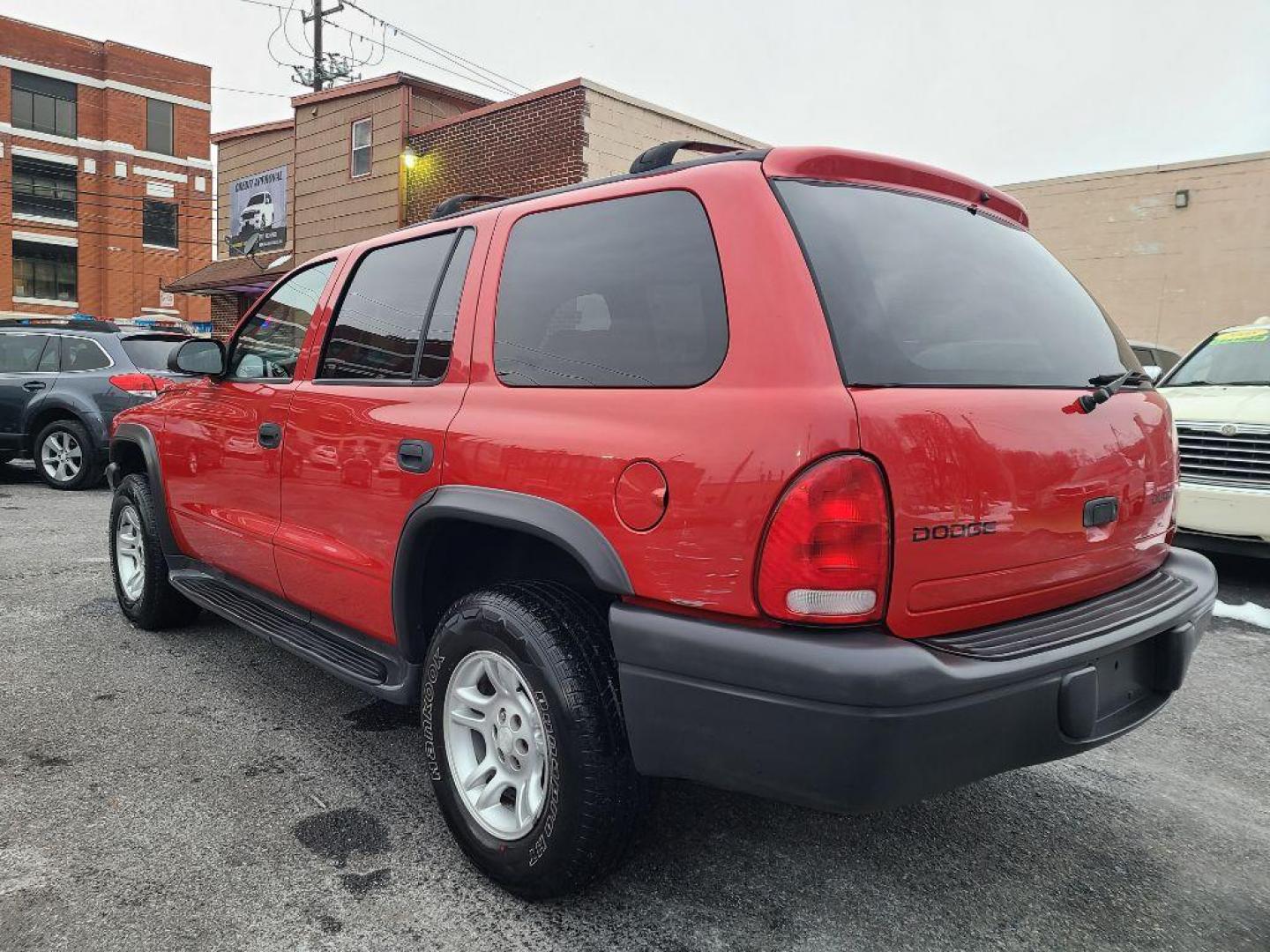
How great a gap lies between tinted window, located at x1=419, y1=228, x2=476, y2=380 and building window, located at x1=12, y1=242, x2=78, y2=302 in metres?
40.5

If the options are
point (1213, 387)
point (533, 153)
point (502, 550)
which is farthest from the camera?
point (533, 153)

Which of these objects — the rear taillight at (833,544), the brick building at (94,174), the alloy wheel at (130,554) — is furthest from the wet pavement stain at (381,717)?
the brick building at (94,174)

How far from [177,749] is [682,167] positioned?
256 cm

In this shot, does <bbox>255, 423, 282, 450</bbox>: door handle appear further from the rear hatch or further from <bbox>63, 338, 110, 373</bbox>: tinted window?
<bbox>63, 338, 110, 373</bbox>: tinted window

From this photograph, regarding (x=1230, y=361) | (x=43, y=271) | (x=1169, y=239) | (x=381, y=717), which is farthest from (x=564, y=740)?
(x=43, y=271)

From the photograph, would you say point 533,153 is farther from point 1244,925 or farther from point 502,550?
point 1244,925

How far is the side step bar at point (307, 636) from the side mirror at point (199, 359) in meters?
0.86

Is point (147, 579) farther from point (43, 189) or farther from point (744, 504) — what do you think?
point (43, 189)

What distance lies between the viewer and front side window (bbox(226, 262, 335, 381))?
3.28m

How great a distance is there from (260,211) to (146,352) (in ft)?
35.7

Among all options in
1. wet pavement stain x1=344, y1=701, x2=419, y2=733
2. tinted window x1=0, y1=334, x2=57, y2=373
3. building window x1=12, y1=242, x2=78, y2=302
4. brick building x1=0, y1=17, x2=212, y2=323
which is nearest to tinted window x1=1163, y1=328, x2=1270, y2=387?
wet pavement stain x1=344, y1=701, x2=419, y2=733

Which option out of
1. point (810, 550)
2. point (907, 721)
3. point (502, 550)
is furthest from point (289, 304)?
point (907, 721)

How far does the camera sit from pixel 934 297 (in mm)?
2051

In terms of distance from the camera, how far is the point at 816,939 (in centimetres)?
208
